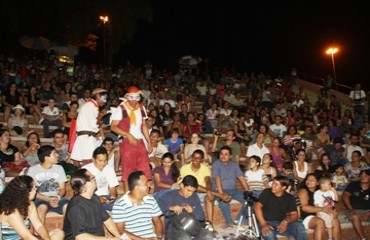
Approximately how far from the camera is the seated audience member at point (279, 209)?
7.38 m

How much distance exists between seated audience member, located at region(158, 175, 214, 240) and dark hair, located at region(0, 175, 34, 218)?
1.95m

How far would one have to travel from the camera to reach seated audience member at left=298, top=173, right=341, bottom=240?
299 inches

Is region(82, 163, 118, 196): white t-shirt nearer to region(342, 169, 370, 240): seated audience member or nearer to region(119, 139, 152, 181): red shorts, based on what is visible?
region(119, 139, 152, 181): red shorts

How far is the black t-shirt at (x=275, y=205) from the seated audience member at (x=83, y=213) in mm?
2955

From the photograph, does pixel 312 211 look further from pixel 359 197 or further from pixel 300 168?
pixel 300 168

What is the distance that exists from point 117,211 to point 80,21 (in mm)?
20000

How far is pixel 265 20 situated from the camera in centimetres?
3216

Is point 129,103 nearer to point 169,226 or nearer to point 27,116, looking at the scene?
point 169,226

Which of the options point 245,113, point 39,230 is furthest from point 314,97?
point 39,230

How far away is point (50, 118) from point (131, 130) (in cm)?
500

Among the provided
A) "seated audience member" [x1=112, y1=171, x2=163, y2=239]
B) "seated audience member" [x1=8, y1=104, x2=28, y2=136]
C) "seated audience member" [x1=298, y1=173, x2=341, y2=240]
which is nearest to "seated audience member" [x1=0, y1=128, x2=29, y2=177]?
"seated audience member" [x1=8, y1=104, x2=28, y2=136]

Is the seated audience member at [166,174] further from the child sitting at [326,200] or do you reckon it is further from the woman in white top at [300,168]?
the woman in white top at [300,168]

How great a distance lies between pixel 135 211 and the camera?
5.88m

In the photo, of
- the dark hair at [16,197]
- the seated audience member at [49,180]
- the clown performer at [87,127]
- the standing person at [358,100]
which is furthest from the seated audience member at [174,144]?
the standing person at [358,100]
